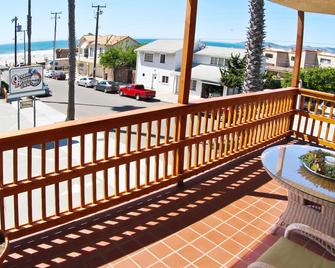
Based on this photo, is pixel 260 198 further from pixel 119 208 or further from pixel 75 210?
pixel 75 210

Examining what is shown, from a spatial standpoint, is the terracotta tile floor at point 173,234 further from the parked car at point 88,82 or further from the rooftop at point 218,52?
the parked car at point 88,82

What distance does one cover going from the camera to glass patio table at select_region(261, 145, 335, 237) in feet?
7.63

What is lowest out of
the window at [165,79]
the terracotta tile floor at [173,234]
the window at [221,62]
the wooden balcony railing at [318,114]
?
the terracotta tile floor at [173,234]

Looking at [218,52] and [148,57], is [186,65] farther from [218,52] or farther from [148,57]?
[148,57]

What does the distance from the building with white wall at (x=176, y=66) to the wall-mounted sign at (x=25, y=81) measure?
16199mm

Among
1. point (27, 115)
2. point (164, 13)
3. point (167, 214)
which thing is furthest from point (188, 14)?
point (164, 13)

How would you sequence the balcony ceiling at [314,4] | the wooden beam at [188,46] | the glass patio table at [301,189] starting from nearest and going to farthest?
the glass patio table at [301,189] → the wooden beam at [188,46] → the balcony ceiling at [314,4]

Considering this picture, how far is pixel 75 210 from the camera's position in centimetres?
283

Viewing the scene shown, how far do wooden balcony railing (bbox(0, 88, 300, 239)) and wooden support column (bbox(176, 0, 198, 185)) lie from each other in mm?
15

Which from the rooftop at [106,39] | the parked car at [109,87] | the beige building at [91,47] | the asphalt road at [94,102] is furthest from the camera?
the rooftop at [106,39]

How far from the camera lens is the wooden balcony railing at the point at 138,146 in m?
2.44

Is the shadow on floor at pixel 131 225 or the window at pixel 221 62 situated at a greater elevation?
the window at pixel 221 62

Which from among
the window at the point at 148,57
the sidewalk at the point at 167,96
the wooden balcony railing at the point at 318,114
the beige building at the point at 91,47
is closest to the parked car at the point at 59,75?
the beige building at the point at 91,47

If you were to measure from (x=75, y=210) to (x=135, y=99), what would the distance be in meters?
25.4
